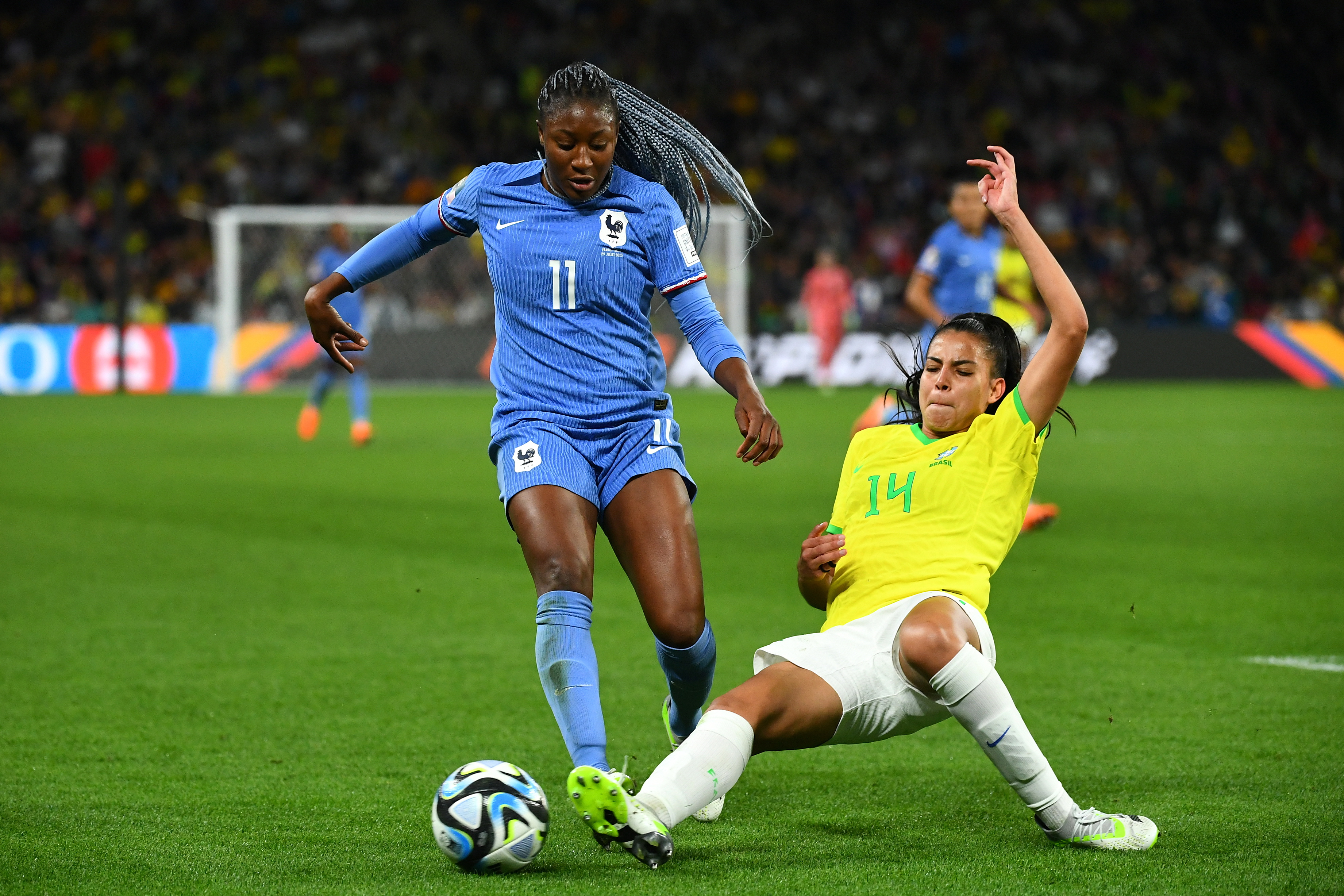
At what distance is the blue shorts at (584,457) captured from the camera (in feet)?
13.5

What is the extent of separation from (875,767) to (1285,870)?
1.38 meters

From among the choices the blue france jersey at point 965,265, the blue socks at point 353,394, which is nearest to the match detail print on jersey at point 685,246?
the blue france jersey at point 965,265

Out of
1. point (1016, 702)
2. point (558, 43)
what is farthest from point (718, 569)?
point (558, 43)

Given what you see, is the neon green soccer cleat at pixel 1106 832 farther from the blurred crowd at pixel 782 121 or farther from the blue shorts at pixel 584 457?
the blurred crowd at pixel 782 121

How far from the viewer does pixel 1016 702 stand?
218 inches

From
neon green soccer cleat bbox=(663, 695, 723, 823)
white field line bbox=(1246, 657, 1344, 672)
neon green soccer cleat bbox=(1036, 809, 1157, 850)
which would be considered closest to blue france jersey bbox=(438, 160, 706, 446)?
neon green soccer cleat bbox=(663, 695, 723, 823)

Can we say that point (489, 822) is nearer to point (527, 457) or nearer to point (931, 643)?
point (527, 457)

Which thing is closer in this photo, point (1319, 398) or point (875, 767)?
point (875, 767)

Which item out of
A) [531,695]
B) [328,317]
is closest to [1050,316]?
[328,317]

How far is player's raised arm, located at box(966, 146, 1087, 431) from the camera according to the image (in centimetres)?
384

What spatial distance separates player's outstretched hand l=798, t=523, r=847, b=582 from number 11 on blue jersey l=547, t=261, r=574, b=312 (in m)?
0.94

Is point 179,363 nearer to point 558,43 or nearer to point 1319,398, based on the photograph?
point 558,43

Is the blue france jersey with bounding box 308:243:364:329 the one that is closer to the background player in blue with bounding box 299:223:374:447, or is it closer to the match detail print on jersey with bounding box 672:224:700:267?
the background player in blue with bounding box 299:223:374:447

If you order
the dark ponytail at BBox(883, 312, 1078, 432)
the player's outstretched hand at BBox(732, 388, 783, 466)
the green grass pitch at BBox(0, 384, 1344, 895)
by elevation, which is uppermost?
the dark ponytail at BBox(883, 312, 1078, 432)
